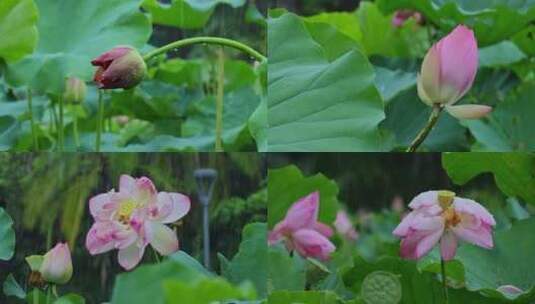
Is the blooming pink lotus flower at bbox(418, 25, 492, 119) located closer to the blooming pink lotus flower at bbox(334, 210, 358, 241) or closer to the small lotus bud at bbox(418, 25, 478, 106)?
the small lotus bud at bbox(418, 25, 478, 106)

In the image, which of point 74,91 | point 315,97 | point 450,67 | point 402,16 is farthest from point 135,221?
point 402,16

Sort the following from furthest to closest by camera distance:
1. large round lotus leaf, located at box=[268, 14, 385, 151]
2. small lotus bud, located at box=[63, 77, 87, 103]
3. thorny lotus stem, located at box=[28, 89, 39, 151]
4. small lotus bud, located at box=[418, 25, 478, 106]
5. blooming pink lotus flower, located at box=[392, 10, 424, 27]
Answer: blooming pink lotus flower, located at box=[392, 10, 424, 27], small lotus bud, located at box=[63, 77, 87, 103], thorny lotus stem, located at box=[28, 89, 39, 151], large round lotus leaf, located at box=[268, 14, 385, 151], small lotus bud, located at box=[418, 25, 478, 106]

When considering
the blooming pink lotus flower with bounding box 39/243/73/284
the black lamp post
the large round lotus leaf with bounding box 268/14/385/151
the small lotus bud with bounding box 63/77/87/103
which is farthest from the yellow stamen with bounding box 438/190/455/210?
the small lotus bud with bounding box 63/77/87/103

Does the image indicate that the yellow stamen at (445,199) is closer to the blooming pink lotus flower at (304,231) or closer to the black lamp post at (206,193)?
the blooming pink lotus flower at (304,231)

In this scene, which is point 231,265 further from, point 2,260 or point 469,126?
point 469,126

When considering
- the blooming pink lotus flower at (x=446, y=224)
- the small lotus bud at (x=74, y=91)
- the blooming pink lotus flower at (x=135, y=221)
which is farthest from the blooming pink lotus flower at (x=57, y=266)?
the small lotus bud at (x=74, y=91)

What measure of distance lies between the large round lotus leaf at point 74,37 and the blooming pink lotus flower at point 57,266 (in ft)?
0.74

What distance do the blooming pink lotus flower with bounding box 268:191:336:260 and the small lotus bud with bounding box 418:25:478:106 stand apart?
0.19 m

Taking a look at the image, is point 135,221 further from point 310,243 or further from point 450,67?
point 450,67

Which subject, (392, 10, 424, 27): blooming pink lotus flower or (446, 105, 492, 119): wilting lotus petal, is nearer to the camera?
(446, 105, 492, 119): wilting lotus petal

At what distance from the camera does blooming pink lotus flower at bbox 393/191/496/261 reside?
1306 millimetres

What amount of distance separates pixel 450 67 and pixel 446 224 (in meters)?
0.17

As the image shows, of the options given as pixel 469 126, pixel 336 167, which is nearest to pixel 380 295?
pixel 336 167

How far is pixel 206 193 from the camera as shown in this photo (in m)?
1.38
